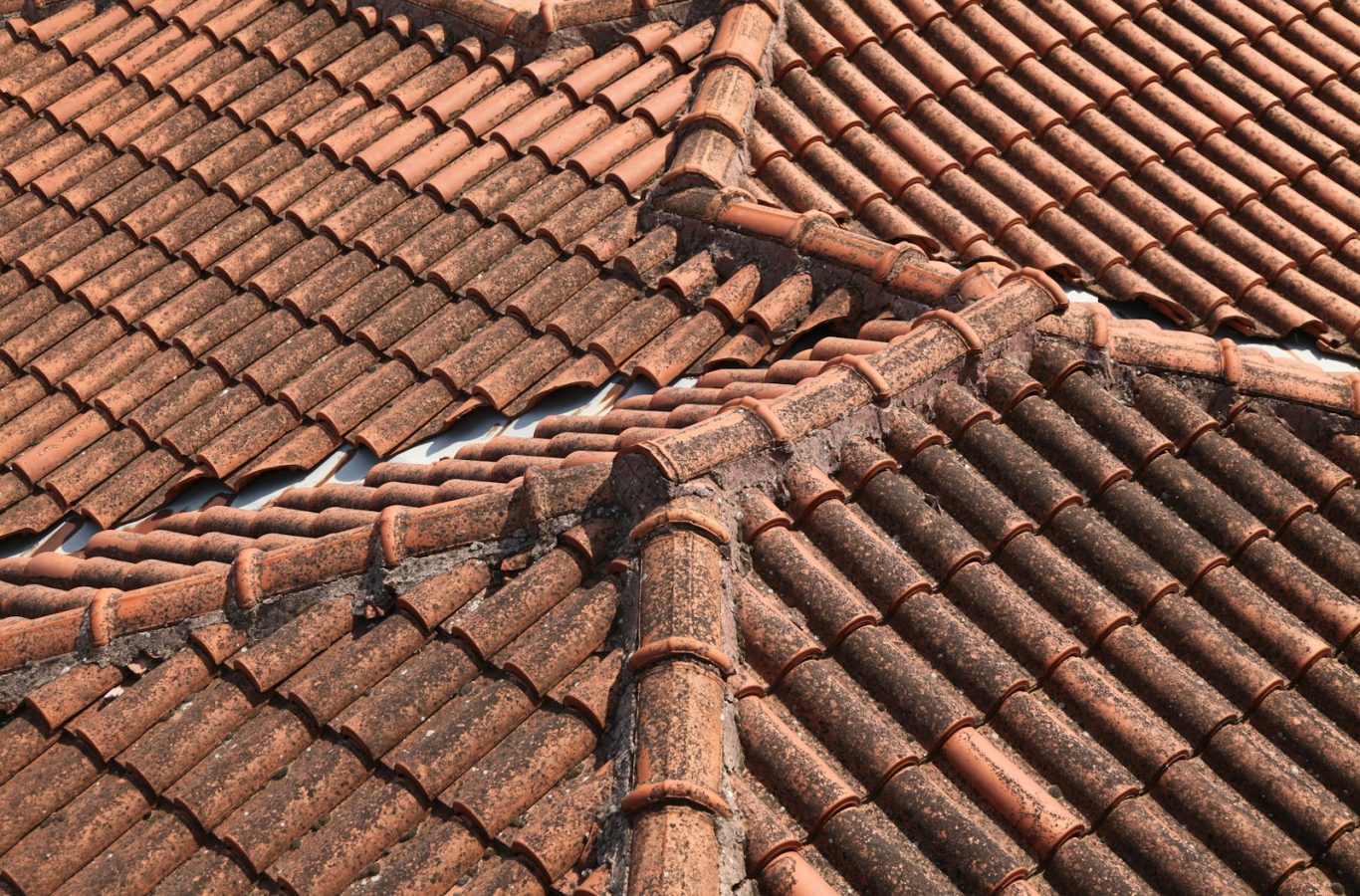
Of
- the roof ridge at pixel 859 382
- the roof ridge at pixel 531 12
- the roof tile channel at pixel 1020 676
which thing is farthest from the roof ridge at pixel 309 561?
the roof ridge at pixel 531 12

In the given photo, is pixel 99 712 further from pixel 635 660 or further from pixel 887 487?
pixel 887 487

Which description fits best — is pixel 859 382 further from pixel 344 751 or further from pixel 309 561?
pixel 344 751

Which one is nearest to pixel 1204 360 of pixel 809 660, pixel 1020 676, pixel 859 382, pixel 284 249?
pixel 859 382

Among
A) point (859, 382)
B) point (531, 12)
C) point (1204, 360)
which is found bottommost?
point (859, 382)

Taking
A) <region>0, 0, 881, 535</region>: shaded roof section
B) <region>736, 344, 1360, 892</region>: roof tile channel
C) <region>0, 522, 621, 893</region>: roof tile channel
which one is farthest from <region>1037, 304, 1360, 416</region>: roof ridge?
<region>0, 522, 621, 893</region>: roof tile channel

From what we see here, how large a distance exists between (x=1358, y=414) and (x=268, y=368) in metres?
4.74

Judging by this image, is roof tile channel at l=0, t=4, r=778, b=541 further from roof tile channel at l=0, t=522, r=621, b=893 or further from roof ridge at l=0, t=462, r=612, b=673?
roof tile channel at l=0, t=522, r=621, b=893

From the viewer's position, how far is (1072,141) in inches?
291

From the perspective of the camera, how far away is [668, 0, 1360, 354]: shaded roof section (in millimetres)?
6863

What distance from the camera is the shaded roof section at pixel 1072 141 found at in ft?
22.5

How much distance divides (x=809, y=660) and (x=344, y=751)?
1517 mm

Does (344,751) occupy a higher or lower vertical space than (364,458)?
lower

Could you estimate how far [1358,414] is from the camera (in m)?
5.64

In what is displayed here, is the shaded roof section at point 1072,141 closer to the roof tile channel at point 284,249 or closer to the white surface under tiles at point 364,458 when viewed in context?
the roof tile channel at point 284,249
